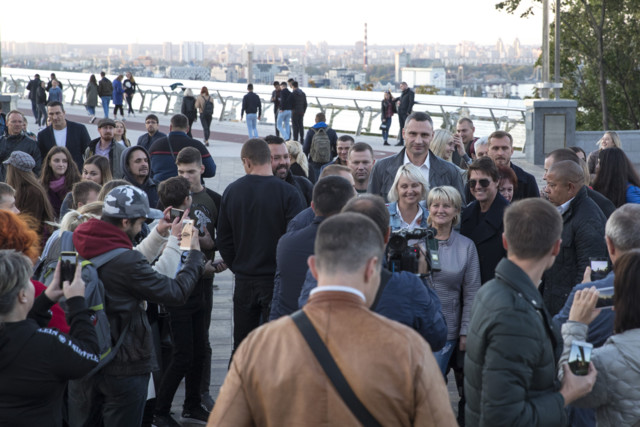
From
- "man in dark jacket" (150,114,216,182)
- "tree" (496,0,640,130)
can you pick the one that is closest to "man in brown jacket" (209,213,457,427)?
"man in dark jacket" (150,114,216,182)

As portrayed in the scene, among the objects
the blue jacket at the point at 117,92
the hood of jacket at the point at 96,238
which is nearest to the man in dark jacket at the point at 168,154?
the hood of jacket at the point at 96,238

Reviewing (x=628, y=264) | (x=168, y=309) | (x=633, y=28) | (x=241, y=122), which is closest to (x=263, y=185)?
(x=168, y=309)

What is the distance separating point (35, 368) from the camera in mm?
3447

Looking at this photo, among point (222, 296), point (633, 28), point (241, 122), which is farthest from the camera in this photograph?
point (241, 122)

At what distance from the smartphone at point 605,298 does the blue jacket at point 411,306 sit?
68cm

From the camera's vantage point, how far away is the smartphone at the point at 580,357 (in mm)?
3049

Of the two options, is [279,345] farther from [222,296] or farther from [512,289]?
[222,296]

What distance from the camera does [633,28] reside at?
24062 mm

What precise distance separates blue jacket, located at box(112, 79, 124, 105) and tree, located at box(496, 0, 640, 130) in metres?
13.8

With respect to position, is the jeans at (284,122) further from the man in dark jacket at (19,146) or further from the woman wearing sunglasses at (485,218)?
the woman wearing sunglasses at (485,218)

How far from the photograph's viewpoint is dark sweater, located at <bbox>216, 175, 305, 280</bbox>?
571cm

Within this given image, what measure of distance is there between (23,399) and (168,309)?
2151mm

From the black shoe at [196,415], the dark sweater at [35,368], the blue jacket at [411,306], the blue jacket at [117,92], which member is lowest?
the black shoe at [196,415]

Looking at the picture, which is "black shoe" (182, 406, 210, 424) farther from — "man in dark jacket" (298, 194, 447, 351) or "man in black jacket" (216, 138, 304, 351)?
"man in dark jacket" (298, 194, 447, 351)
